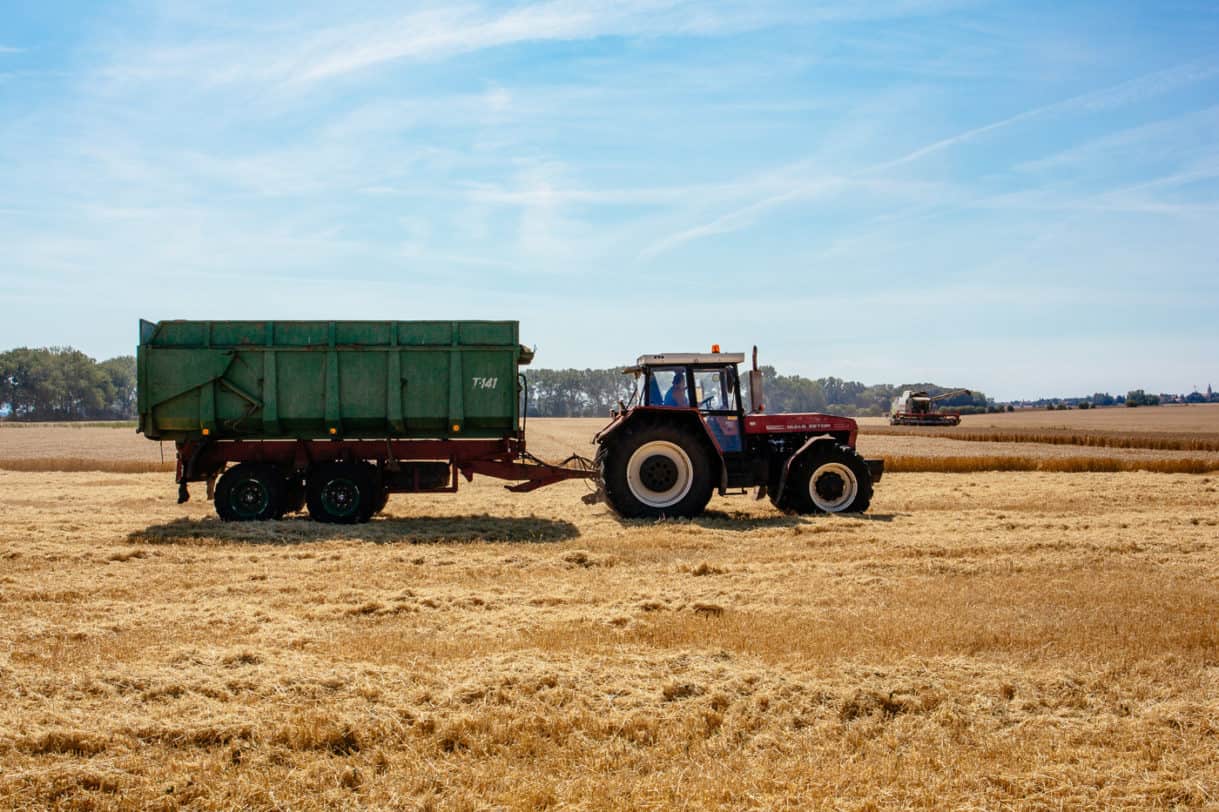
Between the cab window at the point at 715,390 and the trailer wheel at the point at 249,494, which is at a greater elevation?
the cab window at the point at 715,390

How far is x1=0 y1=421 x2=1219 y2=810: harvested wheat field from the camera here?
4.50 m

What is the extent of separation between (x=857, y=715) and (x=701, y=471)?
858cm

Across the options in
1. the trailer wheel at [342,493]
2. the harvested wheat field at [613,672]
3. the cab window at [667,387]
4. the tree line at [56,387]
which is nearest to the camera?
the harvested wheat field at [613,672]

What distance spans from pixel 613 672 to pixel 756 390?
856cm

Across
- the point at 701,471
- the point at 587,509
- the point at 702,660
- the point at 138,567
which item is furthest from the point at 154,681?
the point at 587,509

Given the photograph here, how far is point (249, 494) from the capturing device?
13867 millimetres

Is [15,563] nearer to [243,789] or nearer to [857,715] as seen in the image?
[243,789]

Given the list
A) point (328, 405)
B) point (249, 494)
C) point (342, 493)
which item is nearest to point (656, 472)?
point (342, 493)

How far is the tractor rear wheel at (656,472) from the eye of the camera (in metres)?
13.9

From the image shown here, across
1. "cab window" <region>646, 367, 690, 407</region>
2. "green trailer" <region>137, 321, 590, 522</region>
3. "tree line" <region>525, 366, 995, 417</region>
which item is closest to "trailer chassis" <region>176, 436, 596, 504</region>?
"green trailer" <region>137, 321, 590, 522</region>

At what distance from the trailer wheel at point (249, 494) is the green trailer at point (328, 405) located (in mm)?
14

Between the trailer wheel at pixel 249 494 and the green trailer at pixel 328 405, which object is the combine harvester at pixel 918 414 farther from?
the trailer wheel at pixel 249 494

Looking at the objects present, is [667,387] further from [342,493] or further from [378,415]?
[342,493]

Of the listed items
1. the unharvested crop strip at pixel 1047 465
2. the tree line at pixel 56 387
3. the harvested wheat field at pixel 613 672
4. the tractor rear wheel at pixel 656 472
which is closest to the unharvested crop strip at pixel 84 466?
the harvested wheat field at pixel 613 672
